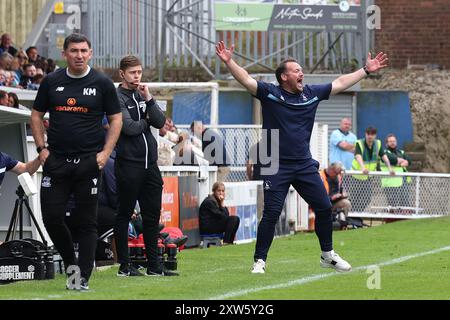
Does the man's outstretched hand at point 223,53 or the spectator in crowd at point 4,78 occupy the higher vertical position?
the man's outstretched hand at point 223,53

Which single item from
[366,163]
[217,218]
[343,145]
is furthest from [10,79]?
[366,163]

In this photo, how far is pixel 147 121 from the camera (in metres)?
13.0

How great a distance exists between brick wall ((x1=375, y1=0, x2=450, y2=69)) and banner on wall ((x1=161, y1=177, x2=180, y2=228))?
14904 millimetres

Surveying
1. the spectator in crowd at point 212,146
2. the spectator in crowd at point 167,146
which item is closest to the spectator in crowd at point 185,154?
the spectator in crowd at point 167,146

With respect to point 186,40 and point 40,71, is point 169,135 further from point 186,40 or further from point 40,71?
point 186,40

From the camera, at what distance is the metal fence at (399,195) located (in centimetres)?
2678

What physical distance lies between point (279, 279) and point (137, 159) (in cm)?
168

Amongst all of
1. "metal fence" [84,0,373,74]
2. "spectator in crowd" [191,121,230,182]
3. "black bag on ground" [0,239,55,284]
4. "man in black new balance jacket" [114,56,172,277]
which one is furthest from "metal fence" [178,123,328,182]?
"black bag on ground" [0,239,55,284]

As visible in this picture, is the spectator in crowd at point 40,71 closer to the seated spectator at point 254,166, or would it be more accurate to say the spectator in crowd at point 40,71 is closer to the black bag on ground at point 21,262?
the seated spectator at point 254,166

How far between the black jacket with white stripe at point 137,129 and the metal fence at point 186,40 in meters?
17.6

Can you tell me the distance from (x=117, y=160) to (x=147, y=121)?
456mm

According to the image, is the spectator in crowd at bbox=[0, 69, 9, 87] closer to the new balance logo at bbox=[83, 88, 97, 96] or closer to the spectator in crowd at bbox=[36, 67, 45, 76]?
the spectator in crowd at bbox=[36, 67, 45, 76]
